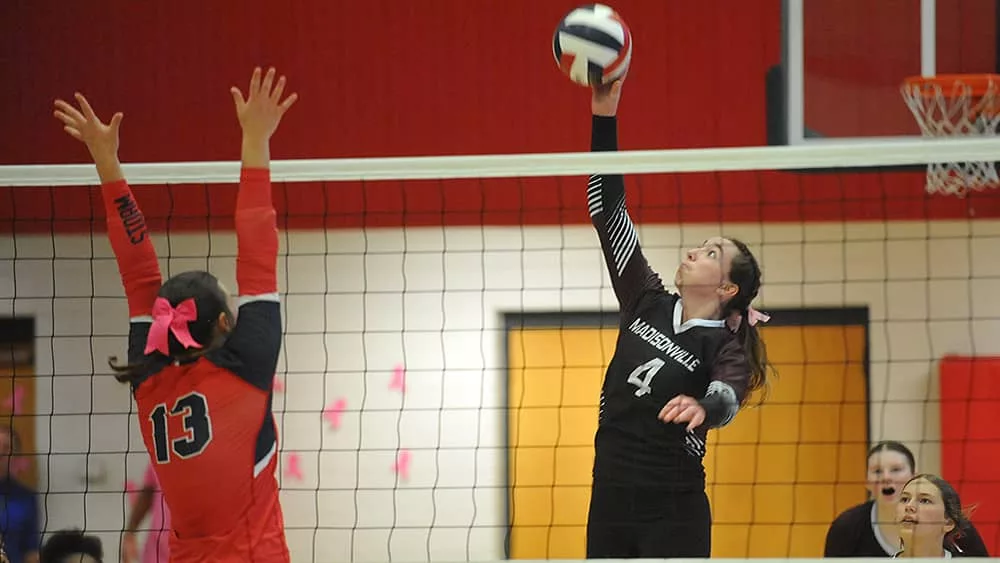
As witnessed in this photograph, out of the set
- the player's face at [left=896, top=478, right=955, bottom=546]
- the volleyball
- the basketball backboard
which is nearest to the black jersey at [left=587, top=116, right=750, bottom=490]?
the volleyball

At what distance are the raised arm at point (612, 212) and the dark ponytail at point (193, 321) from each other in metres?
1.23

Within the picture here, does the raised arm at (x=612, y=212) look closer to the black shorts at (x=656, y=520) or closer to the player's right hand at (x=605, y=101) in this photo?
the player's right hand at (x=605, y=101)

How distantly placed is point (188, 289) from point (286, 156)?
419 cm

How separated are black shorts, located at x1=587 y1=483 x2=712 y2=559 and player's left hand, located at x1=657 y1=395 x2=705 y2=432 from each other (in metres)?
0.43

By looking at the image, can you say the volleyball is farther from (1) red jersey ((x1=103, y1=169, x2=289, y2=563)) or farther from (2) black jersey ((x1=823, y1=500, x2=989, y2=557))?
(2) black jersey ((x1=823, y1=500, x2=989, y2=557))

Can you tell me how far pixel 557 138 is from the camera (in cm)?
684

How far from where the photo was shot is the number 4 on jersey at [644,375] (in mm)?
3469

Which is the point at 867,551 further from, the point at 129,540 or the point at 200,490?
the point at 129,540

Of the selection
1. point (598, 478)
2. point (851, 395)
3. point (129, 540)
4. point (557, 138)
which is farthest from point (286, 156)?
point (598, 478)

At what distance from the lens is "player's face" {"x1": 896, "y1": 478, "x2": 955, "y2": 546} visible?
3.97 m

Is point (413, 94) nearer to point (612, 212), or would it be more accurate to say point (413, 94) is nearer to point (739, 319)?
point (612, 212)

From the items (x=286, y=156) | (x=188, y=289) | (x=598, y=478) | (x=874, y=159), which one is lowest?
(x=598, y=478)

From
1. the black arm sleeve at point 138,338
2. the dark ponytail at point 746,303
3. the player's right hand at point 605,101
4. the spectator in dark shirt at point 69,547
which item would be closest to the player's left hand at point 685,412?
the dark ponytail at point 746,303

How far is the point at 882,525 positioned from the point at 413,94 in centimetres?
368
